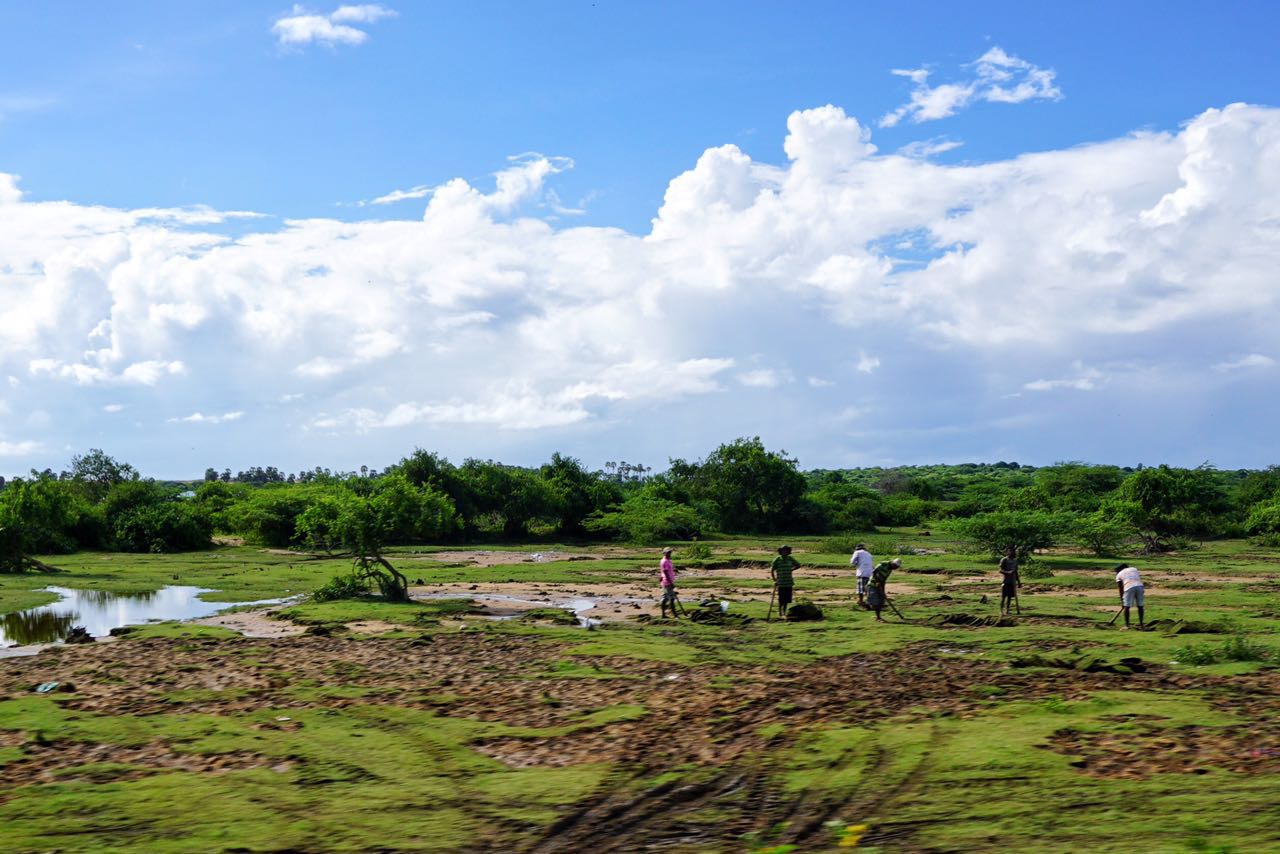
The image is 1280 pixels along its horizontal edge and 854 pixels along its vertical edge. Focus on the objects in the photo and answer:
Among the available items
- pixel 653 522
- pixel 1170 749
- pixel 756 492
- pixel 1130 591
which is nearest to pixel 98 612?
pixel 1130 591

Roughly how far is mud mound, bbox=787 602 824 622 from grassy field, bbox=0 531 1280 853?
694 mm

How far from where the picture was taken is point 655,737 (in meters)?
11.9

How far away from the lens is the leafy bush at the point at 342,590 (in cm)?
2797

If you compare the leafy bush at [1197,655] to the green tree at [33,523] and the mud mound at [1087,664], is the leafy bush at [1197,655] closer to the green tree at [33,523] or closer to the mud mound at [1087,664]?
the mud mound at [1087,664]

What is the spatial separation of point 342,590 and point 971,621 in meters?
16.3

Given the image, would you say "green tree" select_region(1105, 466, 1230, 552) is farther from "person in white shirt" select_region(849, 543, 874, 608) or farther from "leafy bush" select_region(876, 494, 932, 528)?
"person in white shirt" select_region(849, 543, 874, 608)

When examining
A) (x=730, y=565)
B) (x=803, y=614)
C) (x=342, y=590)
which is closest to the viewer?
(x=803, y=614)

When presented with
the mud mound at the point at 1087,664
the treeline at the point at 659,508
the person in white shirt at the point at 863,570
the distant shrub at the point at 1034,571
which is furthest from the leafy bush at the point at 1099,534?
the mud mound at the point at 1087,664

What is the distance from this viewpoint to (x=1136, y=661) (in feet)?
52.4

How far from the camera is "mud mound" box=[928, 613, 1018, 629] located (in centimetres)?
2248

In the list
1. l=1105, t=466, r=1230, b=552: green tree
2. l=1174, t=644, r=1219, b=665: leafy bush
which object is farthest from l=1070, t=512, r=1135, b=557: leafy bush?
l=1174, t=644, r=1219, b=665: leafy bush

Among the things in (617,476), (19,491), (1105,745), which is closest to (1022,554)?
(1105,745)

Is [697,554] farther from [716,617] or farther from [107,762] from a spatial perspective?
[107,762]

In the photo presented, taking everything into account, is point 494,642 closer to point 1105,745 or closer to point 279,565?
point 1105,745
